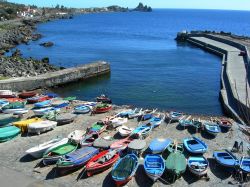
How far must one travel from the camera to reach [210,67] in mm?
59875

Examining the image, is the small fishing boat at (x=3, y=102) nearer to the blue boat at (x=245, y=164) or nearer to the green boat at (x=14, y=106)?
the green boat at (x=14, y=106)

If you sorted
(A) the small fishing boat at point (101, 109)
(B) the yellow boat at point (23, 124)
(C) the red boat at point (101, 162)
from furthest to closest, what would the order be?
(A) the small fishing boat at point (101, 109)
(B) the yellow boat at point (23, 124)
(C) the red boat at point (101, 162)

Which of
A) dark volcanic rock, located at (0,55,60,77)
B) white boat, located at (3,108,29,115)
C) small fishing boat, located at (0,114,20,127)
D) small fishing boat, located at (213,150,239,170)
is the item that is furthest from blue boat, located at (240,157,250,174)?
dark volcanic rock, located at (0,55,60,77)

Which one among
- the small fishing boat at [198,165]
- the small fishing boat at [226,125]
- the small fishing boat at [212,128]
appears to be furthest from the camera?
the small fishing boat at [226,125]

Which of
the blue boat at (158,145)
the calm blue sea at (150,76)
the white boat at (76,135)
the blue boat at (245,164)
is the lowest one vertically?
the calm blue sea at (150,76)

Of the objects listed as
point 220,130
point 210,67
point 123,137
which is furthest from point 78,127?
point 210,67

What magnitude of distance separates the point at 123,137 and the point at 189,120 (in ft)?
17.9

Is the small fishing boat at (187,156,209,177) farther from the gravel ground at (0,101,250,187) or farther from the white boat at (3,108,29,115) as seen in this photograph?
the white boat at (3,108,29,115)

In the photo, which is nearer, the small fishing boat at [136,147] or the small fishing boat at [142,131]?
the small fishing boat at [136,147]

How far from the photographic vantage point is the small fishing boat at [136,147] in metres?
21.2

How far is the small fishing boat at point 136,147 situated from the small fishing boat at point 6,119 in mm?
10059

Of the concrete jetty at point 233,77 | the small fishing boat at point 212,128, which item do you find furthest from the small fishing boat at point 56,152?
the concrete jetty at point 233,77

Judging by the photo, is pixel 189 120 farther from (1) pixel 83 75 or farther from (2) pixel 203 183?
(1) pixel 83 75

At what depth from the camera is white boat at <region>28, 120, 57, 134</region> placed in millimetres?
24688
